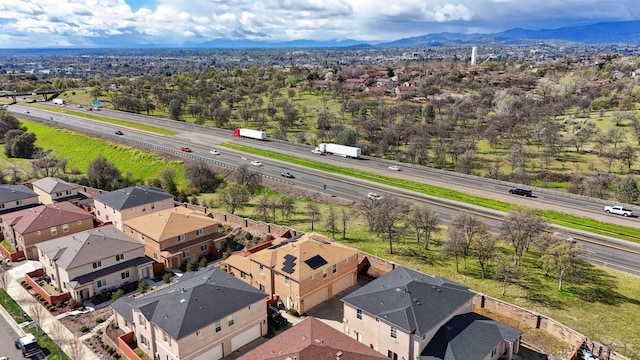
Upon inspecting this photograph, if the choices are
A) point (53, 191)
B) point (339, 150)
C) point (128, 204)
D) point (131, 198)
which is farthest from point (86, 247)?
point (339, 150)

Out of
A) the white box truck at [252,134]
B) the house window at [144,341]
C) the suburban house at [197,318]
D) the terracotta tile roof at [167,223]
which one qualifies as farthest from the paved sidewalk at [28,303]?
the white box truck at [252,134]

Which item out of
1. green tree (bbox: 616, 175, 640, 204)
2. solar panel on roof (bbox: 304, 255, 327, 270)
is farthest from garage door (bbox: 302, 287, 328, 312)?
green tree (bbox: 616, 175, 640, 204)

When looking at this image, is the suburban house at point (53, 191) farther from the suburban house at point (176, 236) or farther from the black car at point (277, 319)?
the black car at point (277, 319)

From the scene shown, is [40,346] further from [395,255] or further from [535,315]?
[535,315]

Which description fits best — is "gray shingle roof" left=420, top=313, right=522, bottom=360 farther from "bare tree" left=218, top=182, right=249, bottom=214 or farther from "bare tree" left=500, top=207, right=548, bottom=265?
"bare tree" left=218, top=182, right=249, bottom=214

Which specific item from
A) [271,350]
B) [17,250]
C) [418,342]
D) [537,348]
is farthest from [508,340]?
[17,250]

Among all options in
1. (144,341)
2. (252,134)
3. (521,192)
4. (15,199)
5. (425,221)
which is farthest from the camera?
(252,134)

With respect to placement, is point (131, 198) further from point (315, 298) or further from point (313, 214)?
point (315, 298)
